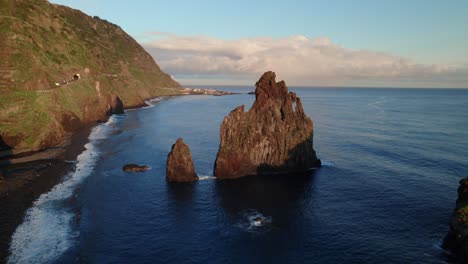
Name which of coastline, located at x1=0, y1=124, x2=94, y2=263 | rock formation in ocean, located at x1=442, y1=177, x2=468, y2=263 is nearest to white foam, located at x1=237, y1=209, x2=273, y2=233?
rock formation in ocean, located at x1=442, y1=177, x2=468, y2=263

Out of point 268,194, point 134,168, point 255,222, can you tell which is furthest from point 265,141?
point 134,168

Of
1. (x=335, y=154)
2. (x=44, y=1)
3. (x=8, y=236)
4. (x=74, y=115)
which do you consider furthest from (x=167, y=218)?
(x=44, y=1)

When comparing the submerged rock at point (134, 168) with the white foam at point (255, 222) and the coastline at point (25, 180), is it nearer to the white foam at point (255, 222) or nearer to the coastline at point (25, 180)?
the coastline at point (25, 180)

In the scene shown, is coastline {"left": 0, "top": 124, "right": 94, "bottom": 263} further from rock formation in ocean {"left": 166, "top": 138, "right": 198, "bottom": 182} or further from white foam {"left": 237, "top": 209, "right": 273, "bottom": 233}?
white foam {"left": 237, "top": 209, "right": 273, "bottom": 233}

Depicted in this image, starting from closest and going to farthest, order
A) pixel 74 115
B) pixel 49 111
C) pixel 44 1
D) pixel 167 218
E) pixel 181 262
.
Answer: pixel 181 262, pixel 167 218, pixel 49 111, pixel 74 115, pixel 44 1

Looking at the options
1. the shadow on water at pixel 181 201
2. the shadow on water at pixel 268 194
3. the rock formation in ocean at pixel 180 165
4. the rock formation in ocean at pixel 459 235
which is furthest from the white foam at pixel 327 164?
→ the rock formation in ocean at pixel 459 235

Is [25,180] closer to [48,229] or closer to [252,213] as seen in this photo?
[48,229]

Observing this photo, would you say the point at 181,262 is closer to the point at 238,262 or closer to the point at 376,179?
the point at 238,262
